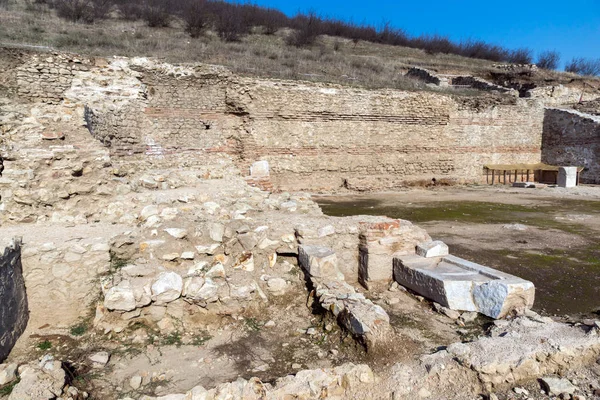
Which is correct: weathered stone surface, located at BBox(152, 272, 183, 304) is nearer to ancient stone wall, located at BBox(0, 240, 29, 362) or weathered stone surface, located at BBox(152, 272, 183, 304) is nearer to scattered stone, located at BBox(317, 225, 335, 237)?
ancient stone wall, located at BBox(0, 240, 29, 362)

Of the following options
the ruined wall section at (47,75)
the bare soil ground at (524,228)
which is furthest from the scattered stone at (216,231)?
the ruined wall section at (47,75)

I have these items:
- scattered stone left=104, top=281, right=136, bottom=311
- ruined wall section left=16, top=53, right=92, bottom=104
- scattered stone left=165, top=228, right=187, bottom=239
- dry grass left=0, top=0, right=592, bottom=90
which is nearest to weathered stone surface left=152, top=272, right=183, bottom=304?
scattered stone left=104, top=281, right=136, bottom=311

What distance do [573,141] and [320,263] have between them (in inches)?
597

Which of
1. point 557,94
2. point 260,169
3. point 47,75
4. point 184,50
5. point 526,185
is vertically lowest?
point 526,185

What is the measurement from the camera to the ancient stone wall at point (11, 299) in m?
2.70

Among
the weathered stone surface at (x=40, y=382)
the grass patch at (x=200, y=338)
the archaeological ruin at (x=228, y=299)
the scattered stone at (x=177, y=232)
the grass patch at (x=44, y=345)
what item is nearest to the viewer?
the weathered stone surface at (x=40, y=382)

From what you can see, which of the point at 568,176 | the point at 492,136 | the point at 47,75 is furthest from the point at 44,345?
the point at 492,136

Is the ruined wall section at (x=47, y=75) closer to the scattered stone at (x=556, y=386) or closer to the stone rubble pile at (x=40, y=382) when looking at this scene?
the stone rubble pile at (x=40, y=382)

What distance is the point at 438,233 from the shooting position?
623cm

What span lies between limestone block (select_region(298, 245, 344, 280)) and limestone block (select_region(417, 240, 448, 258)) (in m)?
1.01

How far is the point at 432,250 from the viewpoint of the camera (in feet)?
13.5

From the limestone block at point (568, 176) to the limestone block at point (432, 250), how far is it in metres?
11.3

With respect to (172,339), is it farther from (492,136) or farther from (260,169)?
(492,136)

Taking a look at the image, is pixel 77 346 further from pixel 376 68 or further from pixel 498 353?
pixel 376 68
